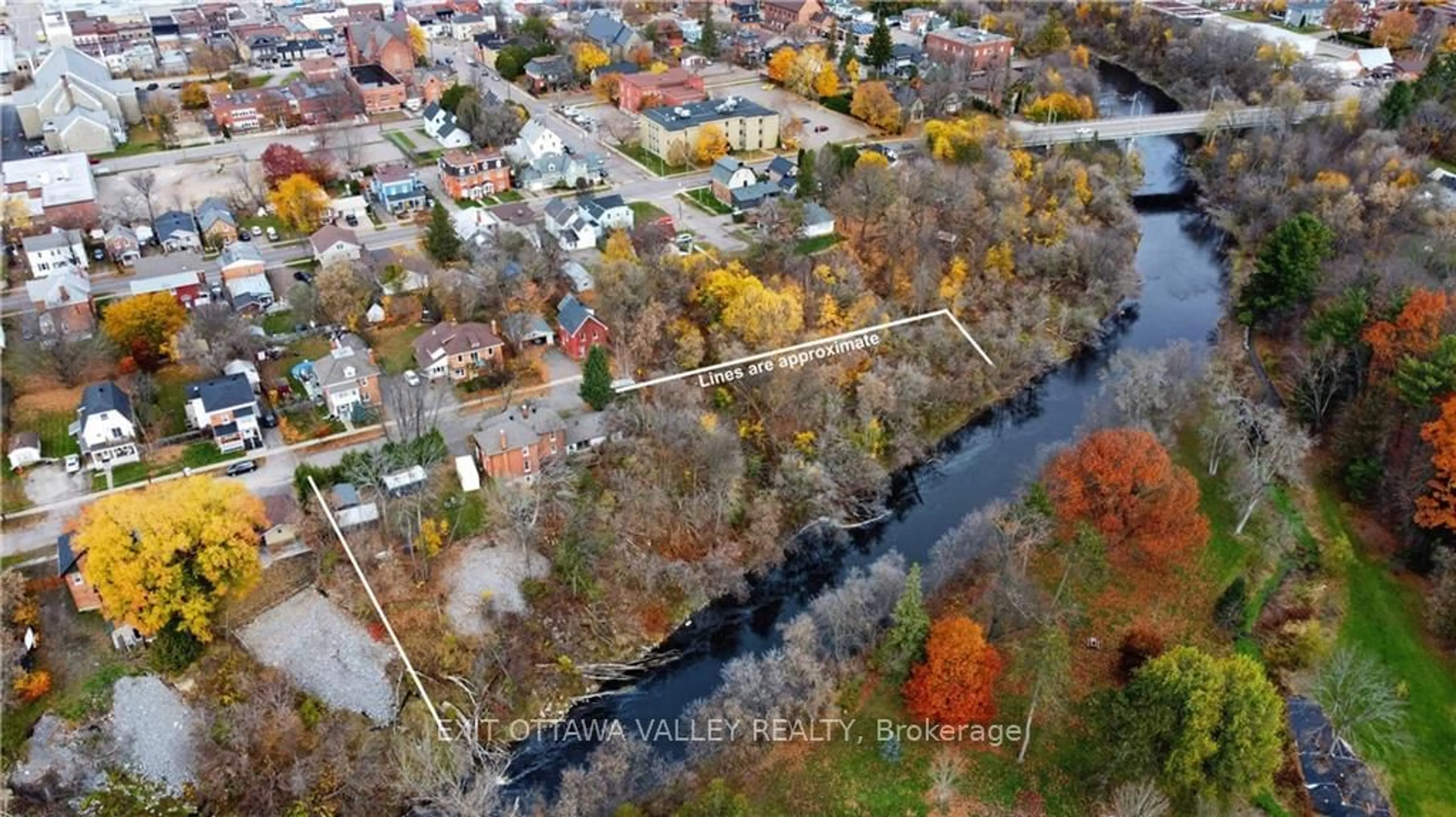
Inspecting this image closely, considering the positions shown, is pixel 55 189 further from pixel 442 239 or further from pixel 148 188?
pixel 442 239

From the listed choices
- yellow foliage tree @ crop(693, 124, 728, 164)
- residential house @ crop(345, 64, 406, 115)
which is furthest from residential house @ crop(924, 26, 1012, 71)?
residential house @ crop(345, 64, 406, 115)

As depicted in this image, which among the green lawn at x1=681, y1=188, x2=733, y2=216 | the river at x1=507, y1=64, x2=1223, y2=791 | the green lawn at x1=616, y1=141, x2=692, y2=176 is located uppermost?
the green lawn at x1=616, y1=141, x2=692, y2=176

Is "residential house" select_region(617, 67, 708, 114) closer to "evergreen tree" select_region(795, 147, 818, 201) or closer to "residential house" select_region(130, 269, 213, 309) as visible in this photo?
"evergreen tree" select_region(795, 147, 818, 201)

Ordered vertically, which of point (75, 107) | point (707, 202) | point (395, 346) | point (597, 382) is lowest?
point (395, 346)

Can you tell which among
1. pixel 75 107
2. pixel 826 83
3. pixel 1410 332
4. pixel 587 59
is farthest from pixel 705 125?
pixel 75 107

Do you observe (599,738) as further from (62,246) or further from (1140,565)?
(62,246)

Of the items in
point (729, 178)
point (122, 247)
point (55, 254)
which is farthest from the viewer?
point (729, 178)

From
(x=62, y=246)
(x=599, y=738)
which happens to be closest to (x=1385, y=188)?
(x=599, y=738)
